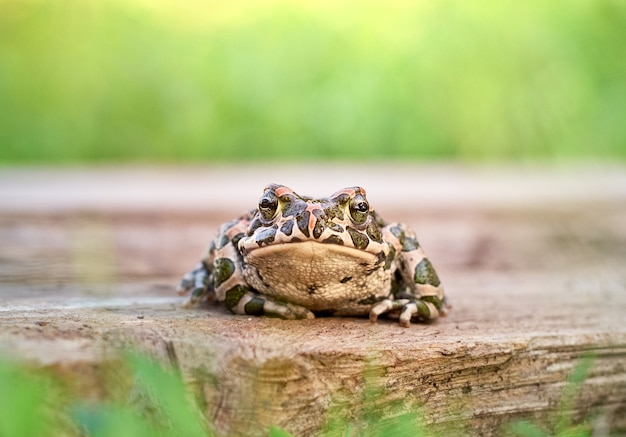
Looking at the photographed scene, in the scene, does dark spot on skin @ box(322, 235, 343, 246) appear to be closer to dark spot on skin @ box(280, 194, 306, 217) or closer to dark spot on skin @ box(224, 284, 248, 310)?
dark spot on skin @ box(280, 194, 306, 217)

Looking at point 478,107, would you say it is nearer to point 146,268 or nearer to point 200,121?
point 200,121

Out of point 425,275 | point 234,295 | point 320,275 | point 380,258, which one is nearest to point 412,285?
point 425,275

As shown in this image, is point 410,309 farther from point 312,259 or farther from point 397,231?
point 312,259

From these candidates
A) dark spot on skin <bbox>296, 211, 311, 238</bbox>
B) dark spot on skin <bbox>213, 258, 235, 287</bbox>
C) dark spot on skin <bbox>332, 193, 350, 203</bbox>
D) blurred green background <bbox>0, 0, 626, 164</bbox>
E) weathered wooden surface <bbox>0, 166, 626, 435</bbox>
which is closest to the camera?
weathered wooden surface <bbox>0, 166, 626, 435</bbox>

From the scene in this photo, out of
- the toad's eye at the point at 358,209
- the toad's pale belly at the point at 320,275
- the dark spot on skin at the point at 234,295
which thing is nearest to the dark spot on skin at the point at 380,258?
the toad's pale belly at the point at 320,275

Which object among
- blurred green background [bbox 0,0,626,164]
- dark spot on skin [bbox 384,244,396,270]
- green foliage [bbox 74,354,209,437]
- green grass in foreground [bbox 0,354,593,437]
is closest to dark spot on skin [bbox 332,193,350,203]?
dark spot on skin [bbox 384,244,396,270]

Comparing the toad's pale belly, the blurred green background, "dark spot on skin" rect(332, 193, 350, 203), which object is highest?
the blurred green background
